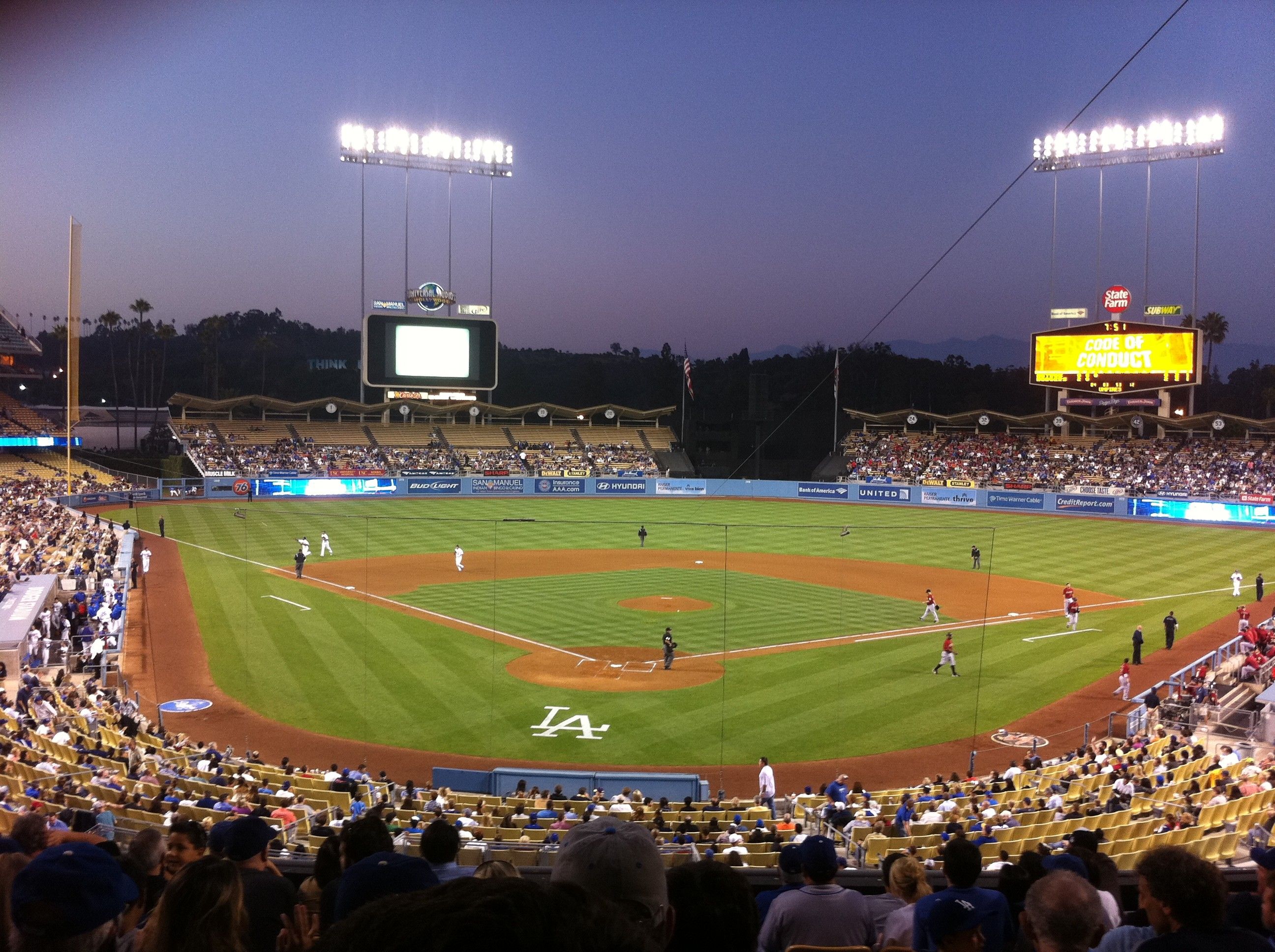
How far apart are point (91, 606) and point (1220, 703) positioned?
2817 centimetres

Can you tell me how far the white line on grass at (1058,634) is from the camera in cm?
2964

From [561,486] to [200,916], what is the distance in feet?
226

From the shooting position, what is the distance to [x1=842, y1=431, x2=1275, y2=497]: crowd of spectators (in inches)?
2467

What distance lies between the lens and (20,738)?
618 inches

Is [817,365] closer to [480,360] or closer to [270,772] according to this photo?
[480,360]

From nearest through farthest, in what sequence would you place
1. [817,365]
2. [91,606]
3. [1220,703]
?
[1220,703] < [91,606] < [817,365]

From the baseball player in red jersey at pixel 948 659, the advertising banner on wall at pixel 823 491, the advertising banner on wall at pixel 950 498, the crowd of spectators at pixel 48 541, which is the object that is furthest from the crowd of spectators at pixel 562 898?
the advertising banner on wall at pixel 823 491

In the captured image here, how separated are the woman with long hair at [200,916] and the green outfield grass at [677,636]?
17.1 metres

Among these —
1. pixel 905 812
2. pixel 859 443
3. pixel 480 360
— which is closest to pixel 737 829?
pixel 905 812

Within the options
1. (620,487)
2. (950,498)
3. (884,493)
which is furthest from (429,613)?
(884,493)

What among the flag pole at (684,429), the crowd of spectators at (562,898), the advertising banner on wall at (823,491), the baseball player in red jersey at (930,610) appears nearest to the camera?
the crowd of spectators at (562,898)

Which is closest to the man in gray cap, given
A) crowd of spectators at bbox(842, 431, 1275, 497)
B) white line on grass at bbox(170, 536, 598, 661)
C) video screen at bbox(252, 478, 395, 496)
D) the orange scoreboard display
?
white line on grass at bbox(170, 536, 598, 661)

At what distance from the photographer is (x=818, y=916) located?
479 cm

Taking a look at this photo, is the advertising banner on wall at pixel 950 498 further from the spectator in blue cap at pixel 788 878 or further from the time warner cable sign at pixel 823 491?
the spectator in blue cap at pixel 788 878
